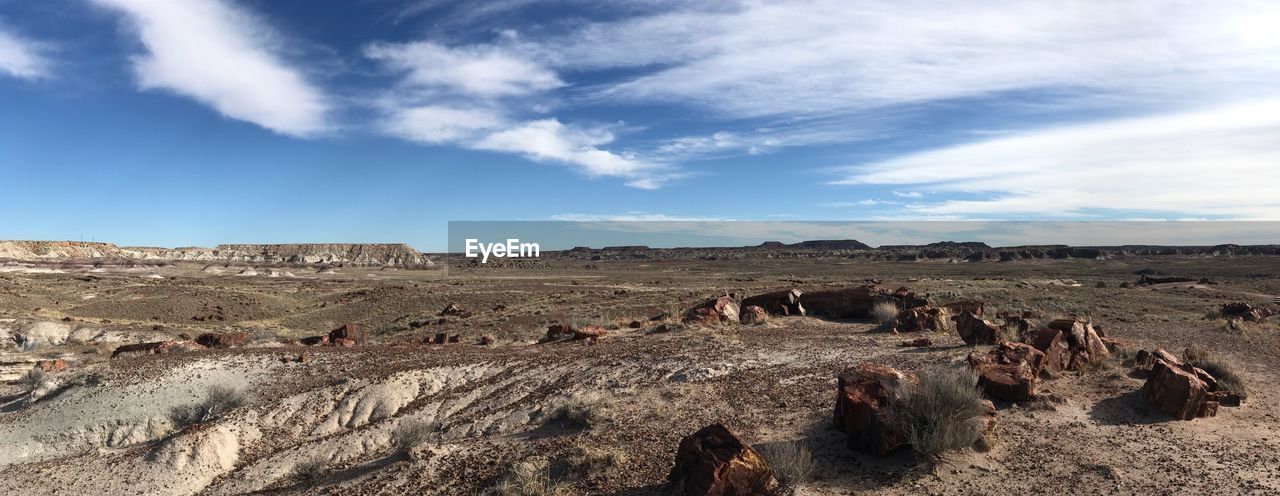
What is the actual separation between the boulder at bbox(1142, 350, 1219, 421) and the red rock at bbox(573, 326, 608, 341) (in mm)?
12262

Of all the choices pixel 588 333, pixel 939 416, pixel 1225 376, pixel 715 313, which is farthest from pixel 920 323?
pixel 939 416

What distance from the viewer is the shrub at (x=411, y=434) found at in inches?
368

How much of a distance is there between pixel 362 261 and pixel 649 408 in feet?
451

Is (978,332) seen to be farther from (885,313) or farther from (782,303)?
(782,303)

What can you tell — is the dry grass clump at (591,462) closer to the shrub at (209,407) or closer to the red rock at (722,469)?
the red rock at (722,469)

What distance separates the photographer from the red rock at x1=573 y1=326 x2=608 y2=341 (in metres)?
18.4

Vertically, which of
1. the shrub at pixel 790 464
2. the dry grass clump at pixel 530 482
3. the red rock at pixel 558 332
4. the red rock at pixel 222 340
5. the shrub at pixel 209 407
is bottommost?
the shrub at pixel 209 407

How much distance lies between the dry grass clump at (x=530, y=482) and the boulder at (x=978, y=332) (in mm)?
10126

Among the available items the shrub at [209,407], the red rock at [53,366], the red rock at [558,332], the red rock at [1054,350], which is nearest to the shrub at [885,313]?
the red rock at [1054,350]

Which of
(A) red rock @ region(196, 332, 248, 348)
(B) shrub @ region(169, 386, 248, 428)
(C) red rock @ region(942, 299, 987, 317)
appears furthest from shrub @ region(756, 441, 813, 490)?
(A) red rock @ region(196, 332, 248, 348)

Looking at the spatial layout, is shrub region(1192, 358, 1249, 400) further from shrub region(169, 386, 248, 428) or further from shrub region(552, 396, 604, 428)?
shrub region(169, 386, 248, 428)

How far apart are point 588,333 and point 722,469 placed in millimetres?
12358

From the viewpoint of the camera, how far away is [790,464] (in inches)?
277

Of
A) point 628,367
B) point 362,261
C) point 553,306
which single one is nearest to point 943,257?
point 553,306
